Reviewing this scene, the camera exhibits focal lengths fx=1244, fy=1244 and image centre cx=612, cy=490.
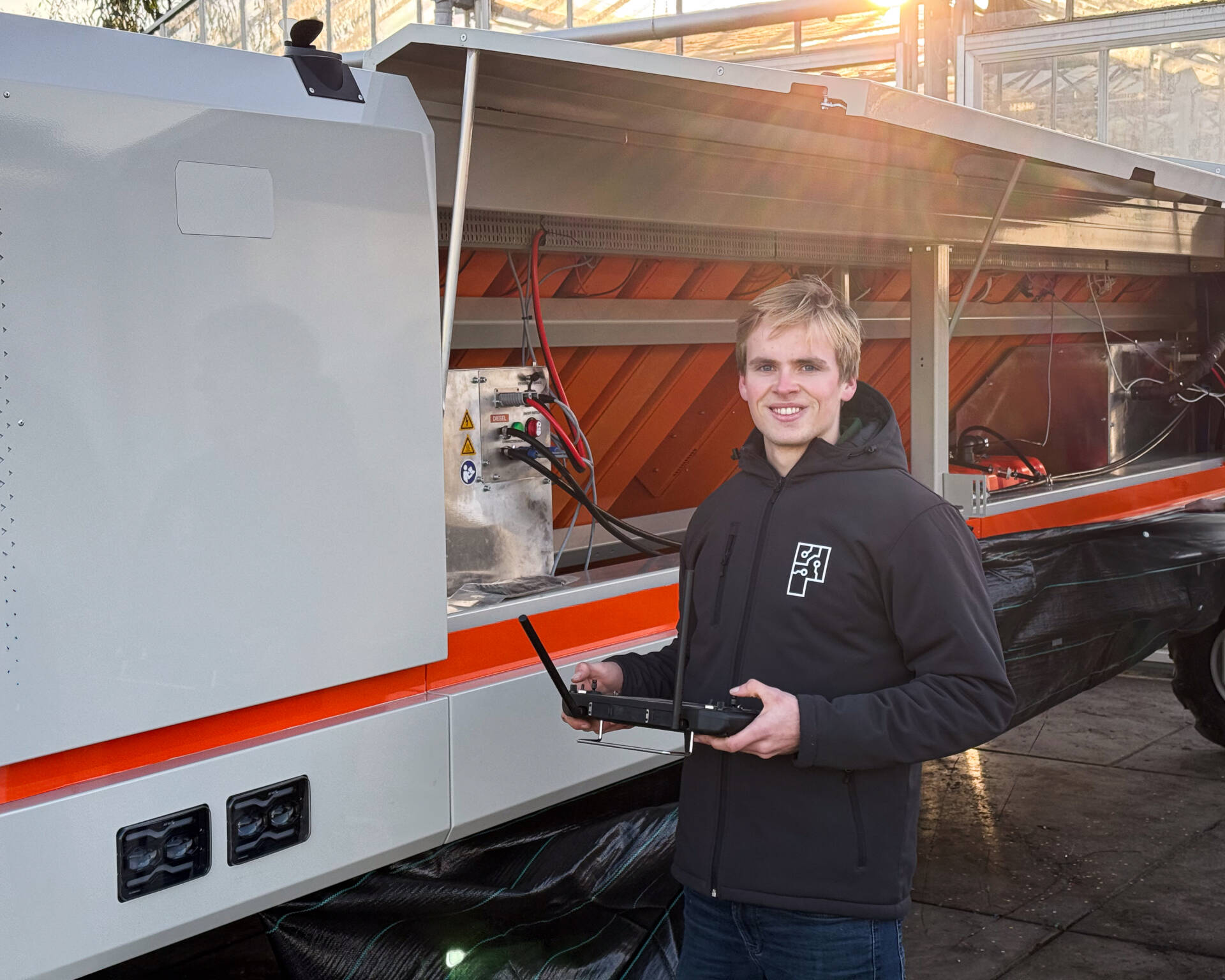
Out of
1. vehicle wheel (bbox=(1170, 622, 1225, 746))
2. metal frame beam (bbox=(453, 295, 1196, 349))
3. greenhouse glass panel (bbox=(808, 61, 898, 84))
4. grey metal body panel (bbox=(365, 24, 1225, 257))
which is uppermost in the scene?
greenhouse glass panel (bbox=(808, 61, 898, 84))

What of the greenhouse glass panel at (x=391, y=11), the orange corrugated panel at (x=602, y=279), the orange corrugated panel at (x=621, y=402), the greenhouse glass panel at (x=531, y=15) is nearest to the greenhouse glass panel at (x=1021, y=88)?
the greenhouse glass panel at (x=531, y=15)

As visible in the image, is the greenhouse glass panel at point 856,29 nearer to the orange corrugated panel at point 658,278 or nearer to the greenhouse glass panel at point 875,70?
the greenhouse glass panel at point 875,70

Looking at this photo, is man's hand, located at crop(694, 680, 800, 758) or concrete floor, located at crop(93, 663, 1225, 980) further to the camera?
concrete floor, located at crop(93, 663, 1225, 980)

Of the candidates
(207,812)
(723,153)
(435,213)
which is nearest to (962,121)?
(723,153)

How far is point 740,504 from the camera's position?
6.18 feet

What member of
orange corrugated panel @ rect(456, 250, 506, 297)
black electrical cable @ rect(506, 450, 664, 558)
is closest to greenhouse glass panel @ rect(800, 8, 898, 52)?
orange corrugated panel @ rect(456, 250, 506, 297)

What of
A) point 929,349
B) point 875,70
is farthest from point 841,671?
point 875,70

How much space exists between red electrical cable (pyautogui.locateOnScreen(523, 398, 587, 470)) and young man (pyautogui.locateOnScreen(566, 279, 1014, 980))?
3.25 ft

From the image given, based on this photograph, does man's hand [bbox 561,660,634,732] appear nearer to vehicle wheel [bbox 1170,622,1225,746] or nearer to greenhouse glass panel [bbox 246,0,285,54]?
vehicle wheel [bbox 1170,622,1225,746]

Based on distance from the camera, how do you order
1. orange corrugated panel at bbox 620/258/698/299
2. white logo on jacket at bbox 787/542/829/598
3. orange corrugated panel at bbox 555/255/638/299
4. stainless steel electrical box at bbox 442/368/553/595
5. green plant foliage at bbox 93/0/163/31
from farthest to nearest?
green plant foliage at bbox 93/0/163/31, orange corrugated panel at bbox 620/258/698/299, orange corrugated panel at bbox 555/255/638/299, stainless steel electrical box at bbox 442/368/553/595, white logo on jacket at bbox 787/542/829/598

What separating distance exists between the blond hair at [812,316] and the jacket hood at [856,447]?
7 cm

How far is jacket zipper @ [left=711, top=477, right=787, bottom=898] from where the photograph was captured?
5.74 ft

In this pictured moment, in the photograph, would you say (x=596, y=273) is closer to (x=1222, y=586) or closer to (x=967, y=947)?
(x=967, y=947)

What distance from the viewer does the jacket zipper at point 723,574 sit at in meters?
1.84
